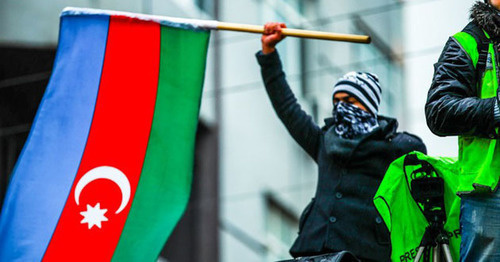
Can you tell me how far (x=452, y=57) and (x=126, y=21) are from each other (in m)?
3.05

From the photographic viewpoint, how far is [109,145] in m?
8.30

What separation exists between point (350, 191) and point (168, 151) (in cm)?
133

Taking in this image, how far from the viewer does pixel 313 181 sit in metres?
21.8

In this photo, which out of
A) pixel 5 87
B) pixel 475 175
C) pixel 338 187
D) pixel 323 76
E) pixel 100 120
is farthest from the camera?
pixel 323 76

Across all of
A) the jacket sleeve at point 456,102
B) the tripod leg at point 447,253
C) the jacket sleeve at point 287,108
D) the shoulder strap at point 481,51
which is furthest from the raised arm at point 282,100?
the shoulder strap at point 481,51

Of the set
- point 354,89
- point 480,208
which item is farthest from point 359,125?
point 480,208

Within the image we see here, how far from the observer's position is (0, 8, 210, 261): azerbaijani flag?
7996 mm

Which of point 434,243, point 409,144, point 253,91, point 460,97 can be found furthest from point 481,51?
point 253,91

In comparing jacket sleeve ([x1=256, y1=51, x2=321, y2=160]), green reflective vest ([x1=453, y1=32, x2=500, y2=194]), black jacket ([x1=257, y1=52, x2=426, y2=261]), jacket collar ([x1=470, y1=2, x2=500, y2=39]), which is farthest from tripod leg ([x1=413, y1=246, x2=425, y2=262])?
jacket sleeve ([x1=256, y1=51, x2=321, y2=160])

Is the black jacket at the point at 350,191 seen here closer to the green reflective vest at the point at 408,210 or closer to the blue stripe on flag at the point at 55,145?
the green reflective vest at the point at 408,210

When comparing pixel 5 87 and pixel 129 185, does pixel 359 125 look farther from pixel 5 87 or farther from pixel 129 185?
pixel 5 87

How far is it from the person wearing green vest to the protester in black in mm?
1491

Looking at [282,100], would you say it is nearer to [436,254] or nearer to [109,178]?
[109,178]

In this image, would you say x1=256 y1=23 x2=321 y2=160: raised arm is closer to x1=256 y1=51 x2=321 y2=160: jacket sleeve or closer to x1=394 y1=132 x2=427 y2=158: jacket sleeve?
x1=256 y1=51 x2=321 y2=160: jacket sleeve
